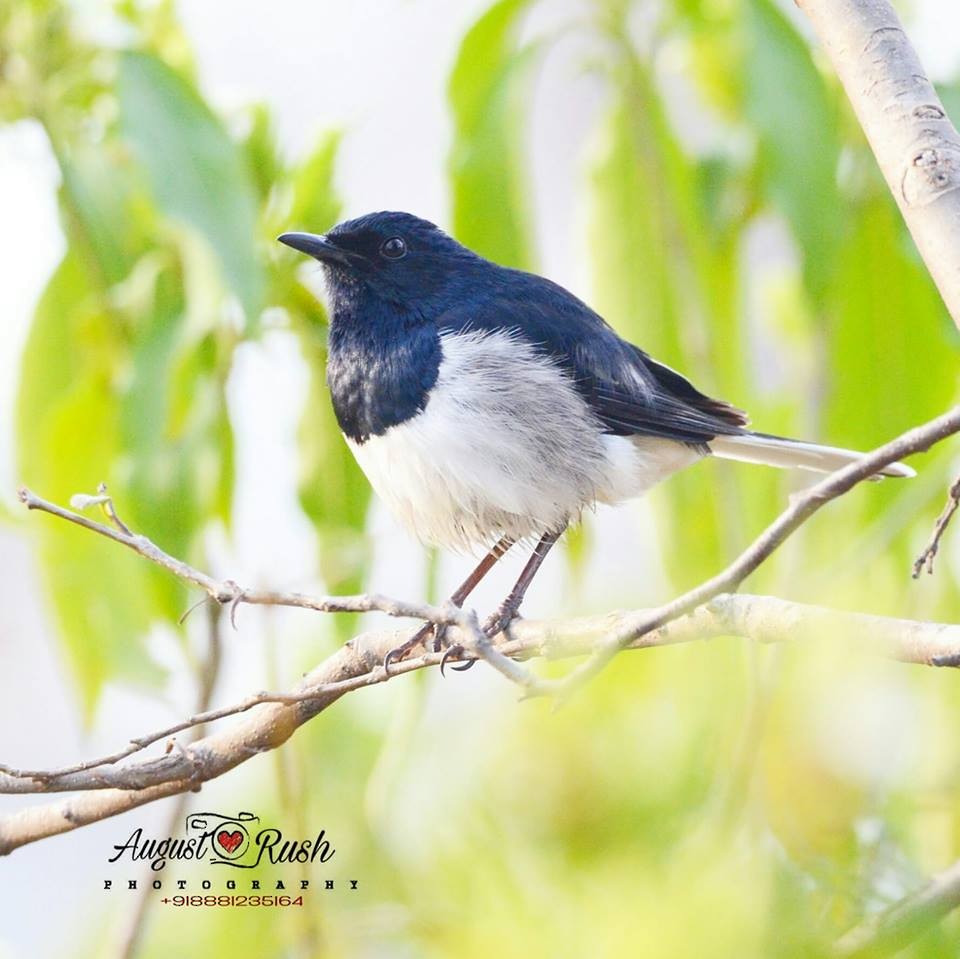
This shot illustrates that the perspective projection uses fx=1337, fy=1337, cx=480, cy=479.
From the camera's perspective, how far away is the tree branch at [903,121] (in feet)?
3.87

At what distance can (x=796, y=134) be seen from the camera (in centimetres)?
248

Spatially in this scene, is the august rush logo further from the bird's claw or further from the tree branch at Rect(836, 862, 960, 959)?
the tree branch at Rect(836, 862, 960, 959)

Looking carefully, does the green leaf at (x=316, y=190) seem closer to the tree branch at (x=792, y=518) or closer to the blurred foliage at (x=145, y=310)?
the blurred foliage at (x=145, y=310)

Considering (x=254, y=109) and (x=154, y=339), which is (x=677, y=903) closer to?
(x=154, y=339)

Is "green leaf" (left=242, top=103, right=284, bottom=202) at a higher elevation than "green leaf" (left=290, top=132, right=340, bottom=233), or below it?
higher

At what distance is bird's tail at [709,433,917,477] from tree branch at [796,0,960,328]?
1163 mm

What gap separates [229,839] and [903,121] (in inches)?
73.7

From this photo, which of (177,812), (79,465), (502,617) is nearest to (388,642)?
(502,617)

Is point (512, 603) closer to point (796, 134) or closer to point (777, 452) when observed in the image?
point (777, 452)

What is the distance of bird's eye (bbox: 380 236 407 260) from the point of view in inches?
101

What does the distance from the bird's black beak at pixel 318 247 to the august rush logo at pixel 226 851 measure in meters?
1.04

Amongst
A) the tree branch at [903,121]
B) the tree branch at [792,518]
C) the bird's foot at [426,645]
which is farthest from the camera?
the bird's foot at [426,645]

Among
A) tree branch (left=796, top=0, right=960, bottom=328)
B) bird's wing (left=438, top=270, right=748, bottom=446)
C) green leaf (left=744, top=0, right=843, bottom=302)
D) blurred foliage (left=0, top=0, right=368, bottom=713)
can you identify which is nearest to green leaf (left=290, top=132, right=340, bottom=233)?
blurred foliage (left=0, top=0, right=368, bottom=713)

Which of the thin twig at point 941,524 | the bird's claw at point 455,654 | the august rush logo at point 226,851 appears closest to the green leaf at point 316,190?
the bird's claw at point 455,654
